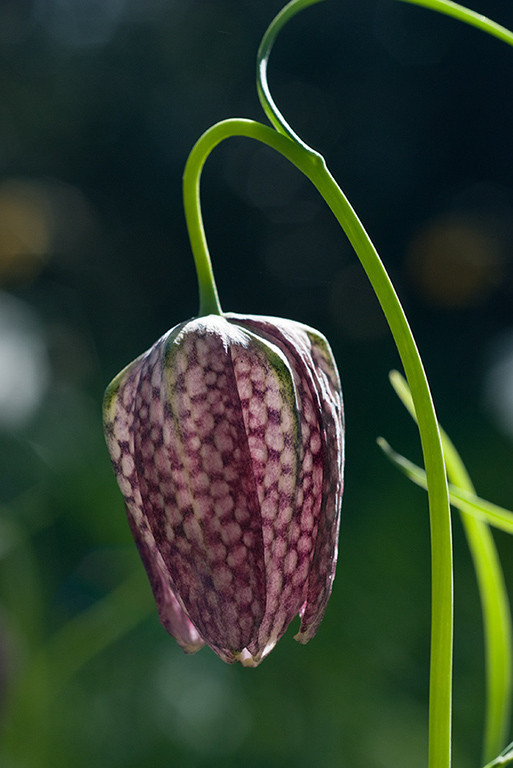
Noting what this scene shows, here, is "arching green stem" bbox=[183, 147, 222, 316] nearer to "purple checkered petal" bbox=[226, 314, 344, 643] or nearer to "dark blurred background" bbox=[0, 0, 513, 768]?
"purple checkered petal" bbox=[226, 314, 344, 643]

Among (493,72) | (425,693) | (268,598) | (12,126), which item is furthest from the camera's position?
(12,126)

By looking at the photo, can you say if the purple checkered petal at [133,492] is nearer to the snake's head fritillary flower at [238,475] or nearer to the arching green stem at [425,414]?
the snake's head fritillary flower at [238,475]

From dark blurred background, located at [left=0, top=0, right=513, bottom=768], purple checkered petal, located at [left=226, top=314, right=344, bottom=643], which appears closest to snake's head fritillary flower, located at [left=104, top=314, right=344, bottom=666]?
purple checkered petal, located at [left=226, top=314, right=344, bottom=643]

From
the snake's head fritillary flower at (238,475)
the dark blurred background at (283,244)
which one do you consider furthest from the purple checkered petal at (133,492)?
the dark blurred background at (283,244)

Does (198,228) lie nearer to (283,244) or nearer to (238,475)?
(238,475)

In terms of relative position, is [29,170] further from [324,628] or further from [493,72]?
[324,628]

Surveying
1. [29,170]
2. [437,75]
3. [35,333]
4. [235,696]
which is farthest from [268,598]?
[29,170]
